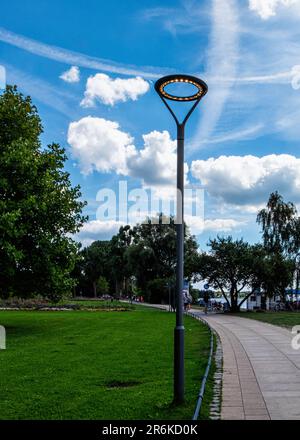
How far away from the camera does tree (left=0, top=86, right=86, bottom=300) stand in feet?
75.5

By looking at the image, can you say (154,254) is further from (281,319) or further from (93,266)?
(93,266)

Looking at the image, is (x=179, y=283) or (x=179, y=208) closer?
(x=179, y=283)

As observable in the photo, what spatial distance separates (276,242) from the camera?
5744 centimetres

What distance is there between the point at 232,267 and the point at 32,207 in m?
27.7

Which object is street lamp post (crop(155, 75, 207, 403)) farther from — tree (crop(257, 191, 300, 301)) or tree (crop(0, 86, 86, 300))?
tree (crop(257, 191, 300, 301))

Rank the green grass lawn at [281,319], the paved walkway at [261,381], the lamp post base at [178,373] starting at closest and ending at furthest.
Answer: the paved walkway at [261,381] → the lamp post base at [178,373] → the green grass lawn at [281,319]

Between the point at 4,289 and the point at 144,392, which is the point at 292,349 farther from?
the point at 4,289

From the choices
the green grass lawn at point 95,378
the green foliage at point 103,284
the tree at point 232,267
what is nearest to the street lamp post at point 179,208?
the green grass lawn at point 95,378

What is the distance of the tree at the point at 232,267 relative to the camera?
4656 cm

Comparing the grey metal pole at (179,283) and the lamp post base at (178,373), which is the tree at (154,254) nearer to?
the grey metal pole at (179,283)

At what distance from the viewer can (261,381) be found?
35.3ft

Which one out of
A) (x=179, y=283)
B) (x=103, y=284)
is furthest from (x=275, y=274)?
(x=103, y=284)
